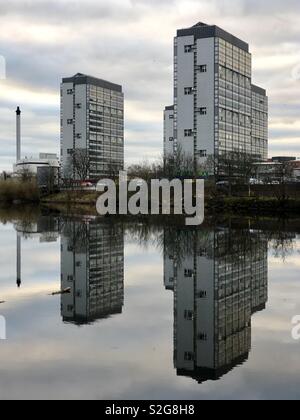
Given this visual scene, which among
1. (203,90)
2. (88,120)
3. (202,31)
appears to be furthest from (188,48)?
(88,120)

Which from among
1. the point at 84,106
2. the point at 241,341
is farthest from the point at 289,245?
the point at 84,106

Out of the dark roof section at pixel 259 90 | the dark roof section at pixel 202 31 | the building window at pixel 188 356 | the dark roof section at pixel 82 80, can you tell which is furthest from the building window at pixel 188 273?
the dark roof section at pixel 259 90

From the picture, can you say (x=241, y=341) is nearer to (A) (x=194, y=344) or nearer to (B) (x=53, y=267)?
(A) (x=194, y=344)

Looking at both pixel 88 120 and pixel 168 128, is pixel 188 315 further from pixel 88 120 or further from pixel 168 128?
pixel 88 120

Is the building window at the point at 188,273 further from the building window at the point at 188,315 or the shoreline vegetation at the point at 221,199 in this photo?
the shoreline vegetation at the point at 221,199

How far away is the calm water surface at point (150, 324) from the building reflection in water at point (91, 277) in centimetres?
3

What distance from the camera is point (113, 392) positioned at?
602cm

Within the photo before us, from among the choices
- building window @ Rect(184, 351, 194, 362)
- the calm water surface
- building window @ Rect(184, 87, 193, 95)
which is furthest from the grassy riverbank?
building window @ Rect(184, 351, 194, 362)

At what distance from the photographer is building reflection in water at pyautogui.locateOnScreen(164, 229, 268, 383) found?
7.35 m

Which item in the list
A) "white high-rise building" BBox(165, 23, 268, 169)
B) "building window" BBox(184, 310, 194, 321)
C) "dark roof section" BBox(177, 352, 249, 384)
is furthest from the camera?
"white high-rise building" BBox(165, 23, 268, 169)

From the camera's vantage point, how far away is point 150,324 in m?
9.05

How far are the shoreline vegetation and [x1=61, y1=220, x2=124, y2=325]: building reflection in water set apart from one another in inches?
953

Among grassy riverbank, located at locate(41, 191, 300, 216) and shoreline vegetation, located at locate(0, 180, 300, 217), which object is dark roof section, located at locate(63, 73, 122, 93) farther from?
grassy riverbank, located at locate(41, 191, 300, 216)

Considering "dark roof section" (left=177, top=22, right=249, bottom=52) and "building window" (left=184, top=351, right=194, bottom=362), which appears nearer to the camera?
"building window" (left=184, top=351, right=194, bottom=362)
